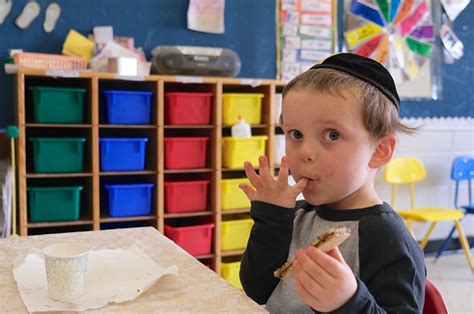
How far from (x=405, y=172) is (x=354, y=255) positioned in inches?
117

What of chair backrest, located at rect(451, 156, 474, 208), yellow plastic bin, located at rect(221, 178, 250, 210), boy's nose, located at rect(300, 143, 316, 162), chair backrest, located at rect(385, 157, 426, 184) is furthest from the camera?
chair backrest, located at rect(451, 156, 474, 208)

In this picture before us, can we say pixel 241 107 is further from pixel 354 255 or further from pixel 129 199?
pixel 354 255

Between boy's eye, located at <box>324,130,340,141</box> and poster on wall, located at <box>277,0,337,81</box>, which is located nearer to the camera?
boy's eye, located at <box>324,130,340,141</box>

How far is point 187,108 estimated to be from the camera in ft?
9.87

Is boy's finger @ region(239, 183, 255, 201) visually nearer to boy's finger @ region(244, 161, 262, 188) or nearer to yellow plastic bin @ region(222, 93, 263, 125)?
boy's finger @ region(244, 161, 262, 188)

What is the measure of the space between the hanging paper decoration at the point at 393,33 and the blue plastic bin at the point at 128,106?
1.60 metres

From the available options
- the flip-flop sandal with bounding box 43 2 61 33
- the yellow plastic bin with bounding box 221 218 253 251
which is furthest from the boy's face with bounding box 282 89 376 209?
the flip-flop sandal with bounding box 43 2 61 33

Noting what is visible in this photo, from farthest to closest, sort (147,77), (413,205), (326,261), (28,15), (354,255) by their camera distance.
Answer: (413,205)
(28,15)
(147,77)
(354,255)
(326,261)

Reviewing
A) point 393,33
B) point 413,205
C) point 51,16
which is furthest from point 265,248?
point 393,33

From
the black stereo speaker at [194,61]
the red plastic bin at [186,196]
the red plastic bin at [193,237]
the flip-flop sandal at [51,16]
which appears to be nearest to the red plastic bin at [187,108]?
the black stereo speaker at [194,61]

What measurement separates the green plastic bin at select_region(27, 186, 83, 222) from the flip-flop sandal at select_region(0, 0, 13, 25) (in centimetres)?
94

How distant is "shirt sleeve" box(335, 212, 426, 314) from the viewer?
2.88 feet

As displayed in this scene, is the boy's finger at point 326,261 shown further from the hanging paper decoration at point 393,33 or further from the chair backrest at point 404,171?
the hanging paper decoration at point 393,33

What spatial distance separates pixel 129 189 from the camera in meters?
2.94
